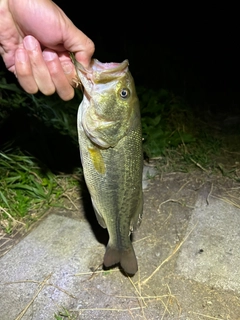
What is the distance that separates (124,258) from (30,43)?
52.3 inches

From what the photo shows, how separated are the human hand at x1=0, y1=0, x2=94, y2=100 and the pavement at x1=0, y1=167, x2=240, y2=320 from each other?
111cm

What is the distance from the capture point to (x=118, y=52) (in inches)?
230

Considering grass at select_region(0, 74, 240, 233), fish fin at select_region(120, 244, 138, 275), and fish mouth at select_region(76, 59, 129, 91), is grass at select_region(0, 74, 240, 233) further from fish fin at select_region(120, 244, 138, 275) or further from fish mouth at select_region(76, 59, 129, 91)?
fish mouth at select_region(76, 59, 129, 91)

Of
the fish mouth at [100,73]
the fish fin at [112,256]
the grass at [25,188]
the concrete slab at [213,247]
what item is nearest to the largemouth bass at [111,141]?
the fish mouth at [100,73]

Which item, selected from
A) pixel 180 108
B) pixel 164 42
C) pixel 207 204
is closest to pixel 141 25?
pixel 164 42

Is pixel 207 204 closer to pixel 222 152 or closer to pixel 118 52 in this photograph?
pixel 222 152

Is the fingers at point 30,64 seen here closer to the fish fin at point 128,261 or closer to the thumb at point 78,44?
the thumb at point 78,44

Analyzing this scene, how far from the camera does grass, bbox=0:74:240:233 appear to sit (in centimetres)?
338

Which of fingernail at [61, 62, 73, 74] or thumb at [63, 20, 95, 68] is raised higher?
thumb at [63, 20, 95, 68]

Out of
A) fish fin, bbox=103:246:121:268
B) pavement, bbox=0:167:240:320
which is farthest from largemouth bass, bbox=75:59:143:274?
pavement, bbox=0:167:240:320

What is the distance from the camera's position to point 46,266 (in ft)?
9.07

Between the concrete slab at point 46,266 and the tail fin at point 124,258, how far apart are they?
30 cm

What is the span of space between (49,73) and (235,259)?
167 centimetres

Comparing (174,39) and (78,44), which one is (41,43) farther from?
(174,39)
